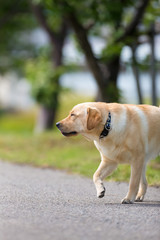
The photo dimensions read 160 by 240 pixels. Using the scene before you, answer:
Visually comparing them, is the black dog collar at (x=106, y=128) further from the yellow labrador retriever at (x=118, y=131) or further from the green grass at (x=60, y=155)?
the green grass at (x=60, y=155)

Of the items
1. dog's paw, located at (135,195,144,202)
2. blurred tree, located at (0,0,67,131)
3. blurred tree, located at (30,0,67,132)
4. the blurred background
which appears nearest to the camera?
dog's paw, located at (135,195,144,202)

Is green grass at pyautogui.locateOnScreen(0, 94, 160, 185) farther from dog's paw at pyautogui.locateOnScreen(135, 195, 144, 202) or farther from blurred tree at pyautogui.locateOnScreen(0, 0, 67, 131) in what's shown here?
Result: blurred tree at pyautogui.locateOnScreen(0, 0, 67, 131)

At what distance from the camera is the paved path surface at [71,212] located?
14.5 ft

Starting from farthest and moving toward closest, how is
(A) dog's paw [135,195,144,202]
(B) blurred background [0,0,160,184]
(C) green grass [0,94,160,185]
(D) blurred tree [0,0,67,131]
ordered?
(D) blurred tree [0,0,67,131] < (B) blurred background [0,0,160,184] < (C) green grass [0,94,160,185] < (A) dog's paw [135,195,144,202]

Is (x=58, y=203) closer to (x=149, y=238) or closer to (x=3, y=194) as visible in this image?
(x=3, y=194)

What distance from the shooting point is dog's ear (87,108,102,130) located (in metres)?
5.99

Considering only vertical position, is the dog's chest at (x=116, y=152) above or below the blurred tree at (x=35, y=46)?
below

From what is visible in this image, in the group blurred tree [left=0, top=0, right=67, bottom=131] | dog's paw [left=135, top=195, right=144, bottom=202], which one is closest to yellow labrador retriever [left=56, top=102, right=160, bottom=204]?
dog's paw [left=135, top=195, right=144, bottom=202]

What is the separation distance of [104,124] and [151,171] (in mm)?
3165

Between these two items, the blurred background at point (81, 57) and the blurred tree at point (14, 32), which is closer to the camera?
the blurred background at point (81, 57)

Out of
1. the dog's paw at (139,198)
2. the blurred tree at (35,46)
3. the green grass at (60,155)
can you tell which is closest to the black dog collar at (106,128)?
A: the dog's paw at (139,198)

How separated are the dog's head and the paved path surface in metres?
0.92

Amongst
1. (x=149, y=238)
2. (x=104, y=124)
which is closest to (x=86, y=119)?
(x=104, y=124)

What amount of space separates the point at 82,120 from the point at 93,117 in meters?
0.21
